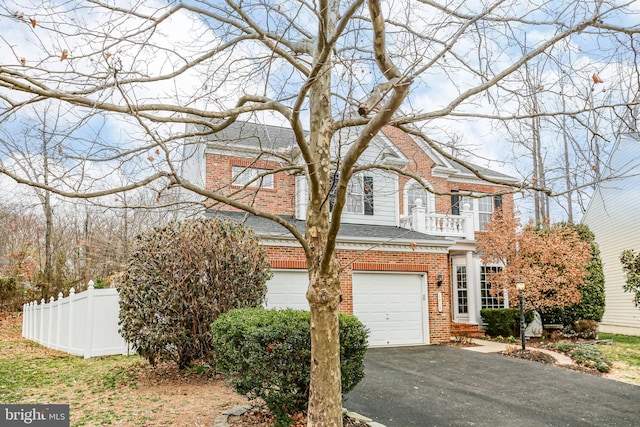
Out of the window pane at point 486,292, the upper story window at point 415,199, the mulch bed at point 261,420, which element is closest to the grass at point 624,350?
the window pane at point 486,292

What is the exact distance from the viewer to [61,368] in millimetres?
10258

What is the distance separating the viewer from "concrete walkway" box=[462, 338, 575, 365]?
12.4 m

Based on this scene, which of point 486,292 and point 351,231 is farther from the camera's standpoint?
point 486,292

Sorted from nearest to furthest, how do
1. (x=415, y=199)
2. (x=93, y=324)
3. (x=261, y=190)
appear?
(x=93, y=324) → (x=261, y=190) → (x=415, y=199)

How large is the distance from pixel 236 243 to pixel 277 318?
3557 mm

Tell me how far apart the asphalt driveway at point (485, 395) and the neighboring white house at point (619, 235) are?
12.9 meters

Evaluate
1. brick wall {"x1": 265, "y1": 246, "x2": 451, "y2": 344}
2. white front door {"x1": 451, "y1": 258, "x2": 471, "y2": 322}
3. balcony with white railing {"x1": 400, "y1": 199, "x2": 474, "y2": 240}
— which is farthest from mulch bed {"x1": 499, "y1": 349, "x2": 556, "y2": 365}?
white front door {"x1": 451, "y1": 258, "x2": 471, "y2": 322}

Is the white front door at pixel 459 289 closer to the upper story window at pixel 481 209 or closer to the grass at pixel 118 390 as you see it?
the upper story window at pixel 481 209

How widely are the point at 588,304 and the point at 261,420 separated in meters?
15.2

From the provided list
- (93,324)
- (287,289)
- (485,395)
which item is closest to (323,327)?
(485,395)

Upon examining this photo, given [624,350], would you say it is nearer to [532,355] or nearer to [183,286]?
[532,355]

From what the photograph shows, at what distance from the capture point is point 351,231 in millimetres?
14594

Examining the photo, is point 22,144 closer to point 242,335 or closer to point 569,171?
point 242,335

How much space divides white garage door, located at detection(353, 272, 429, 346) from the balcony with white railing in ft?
7.40
